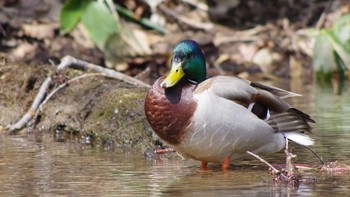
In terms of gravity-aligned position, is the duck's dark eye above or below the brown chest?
above

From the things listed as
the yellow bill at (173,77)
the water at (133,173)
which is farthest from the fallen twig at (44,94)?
the yellow bill at (173,77)

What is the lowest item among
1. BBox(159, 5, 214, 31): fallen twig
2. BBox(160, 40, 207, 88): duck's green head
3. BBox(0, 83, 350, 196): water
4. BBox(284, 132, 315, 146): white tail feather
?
BBox(0, 83, 350, 196): water

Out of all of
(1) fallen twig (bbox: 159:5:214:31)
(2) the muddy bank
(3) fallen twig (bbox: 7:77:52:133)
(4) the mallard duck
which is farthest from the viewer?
(1) fallen twig (bbox: 159:5:214:31)

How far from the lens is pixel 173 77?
5988mm

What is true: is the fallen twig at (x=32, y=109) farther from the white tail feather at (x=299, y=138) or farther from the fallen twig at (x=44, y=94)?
the white tail feather at (x=299, y=138)

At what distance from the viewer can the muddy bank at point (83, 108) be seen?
7172mm

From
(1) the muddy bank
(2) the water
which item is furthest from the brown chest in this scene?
(1) the muddy bank

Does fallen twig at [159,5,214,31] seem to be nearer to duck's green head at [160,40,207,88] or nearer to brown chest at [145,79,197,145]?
duck's green head at [160,40,207,88]

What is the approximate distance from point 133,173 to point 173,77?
651 millimetres

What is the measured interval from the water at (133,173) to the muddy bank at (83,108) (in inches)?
7.5

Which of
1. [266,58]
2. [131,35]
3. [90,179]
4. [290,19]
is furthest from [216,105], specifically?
[290,19]

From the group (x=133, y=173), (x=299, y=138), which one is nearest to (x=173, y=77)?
(x=133, y=173)

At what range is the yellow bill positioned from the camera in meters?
5.94

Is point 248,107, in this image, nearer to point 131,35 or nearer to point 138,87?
point 138,87
